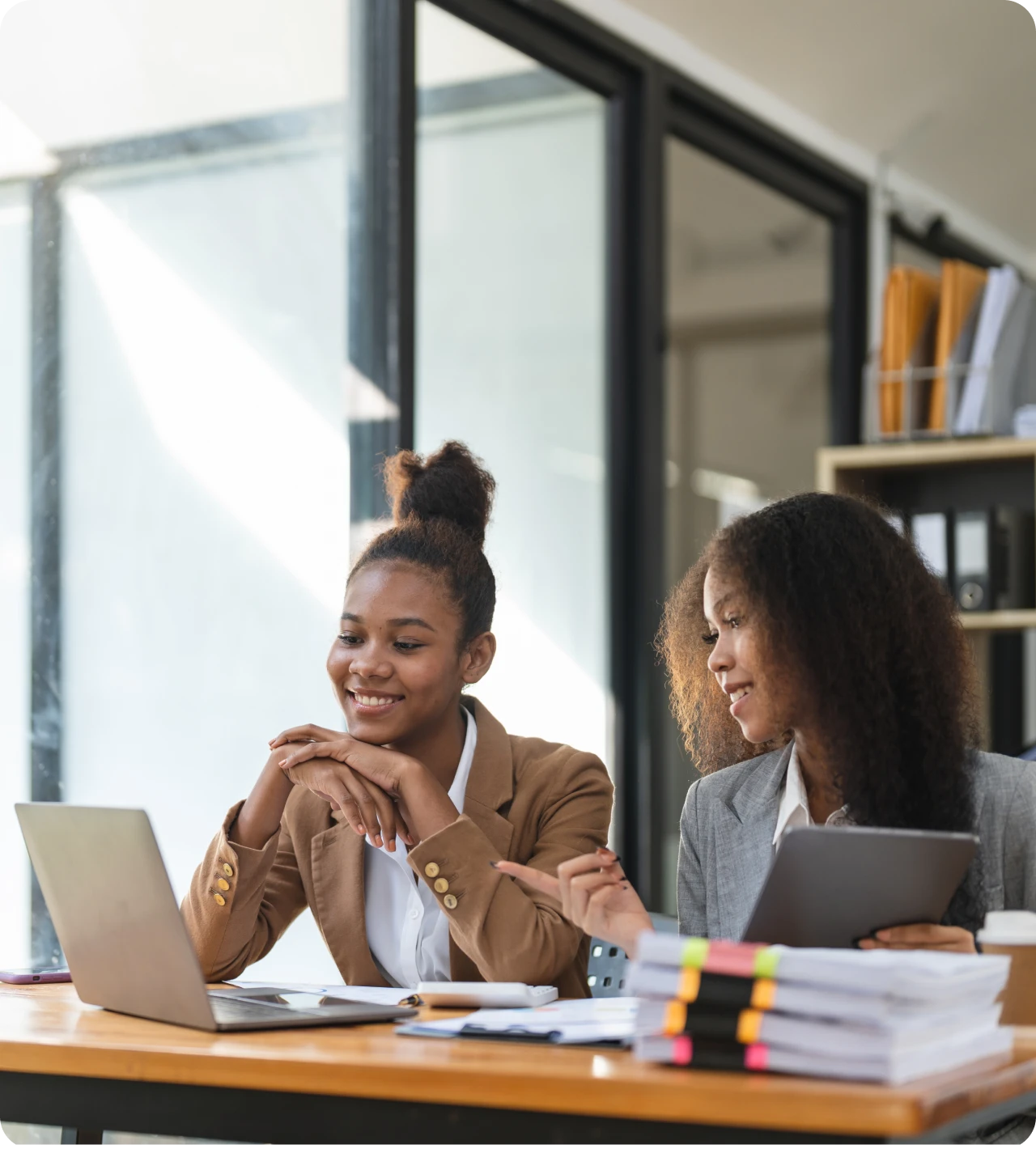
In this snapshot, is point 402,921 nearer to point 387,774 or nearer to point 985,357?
point 387,774

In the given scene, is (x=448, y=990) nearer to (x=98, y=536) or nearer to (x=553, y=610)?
(x=98, y=536)

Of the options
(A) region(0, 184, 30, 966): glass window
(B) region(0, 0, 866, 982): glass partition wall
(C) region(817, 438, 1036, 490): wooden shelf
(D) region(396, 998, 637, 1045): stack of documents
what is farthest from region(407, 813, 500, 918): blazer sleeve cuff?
(C) region(817, 438, 1036, 490): wooden shelf

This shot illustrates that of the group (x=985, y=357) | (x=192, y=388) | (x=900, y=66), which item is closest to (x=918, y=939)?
(x=192, y=388)

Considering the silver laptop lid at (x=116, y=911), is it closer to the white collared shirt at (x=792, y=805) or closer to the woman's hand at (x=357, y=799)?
the woman's hand at (x=357, y=799)

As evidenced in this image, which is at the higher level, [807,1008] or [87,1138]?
[807,1008]

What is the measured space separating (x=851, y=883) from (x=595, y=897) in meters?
0.32

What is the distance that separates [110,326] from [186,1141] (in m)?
1.27

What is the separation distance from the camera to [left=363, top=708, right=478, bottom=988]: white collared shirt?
1.93 metres

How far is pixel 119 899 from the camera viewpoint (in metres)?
1.50

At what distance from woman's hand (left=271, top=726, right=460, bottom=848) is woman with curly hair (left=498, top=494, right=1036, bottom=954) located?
0.91 ft

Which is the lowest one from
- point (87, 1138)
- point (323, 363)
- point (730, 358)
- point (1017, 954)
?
point (87, 1138)

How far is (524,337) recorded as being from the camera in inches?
142

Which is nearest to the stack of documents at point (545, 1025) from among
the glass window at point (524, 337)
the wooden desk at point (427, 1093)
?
the wooden desk at point (427, 1093)

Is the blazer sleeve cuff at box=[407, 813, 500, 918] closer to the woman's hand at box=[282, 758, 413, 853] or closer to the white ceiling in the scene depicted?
the woman's hand at box=[282, 758, 413, 853]
